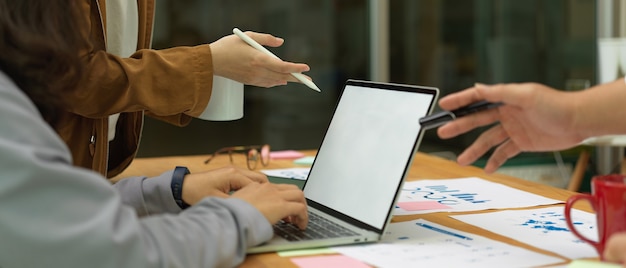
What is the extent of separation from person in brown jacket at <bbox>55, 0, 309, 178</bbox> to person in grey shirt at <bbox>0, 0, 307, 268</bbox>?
225 mm

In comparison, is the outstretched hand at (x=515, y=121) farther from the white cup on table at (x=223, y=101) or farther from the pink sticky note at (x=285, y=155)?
the pink sticky note at (x=285, y=155)

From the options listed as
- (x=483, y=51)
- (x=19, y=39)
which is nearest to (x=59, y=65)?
(x=19, y=39)

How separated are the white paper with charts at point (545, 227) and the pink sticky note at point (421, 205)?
0.08 m

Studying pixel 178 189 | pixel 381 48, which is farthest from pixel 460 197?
pixel 381 48

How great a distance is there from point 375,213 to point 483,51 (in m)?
3.16

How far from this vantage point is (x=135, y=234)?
72cm

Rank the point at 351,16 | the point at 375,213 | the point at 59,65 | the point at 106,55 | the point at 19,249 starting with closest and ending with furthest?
1. the point at 19,249
2. the point at 59,65
3. the point at 375,213
4. the point at 106,55
5. the point at 351,16

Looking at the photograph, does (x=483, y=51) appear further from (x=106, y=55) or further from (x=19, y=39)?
(x=19, y=39)

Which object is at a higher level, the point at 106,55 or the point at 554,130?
the point at 106,55

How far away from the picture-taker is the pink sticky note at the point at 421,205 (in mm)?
1162

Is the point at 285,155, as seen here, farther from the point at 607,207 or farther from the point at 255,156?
the point at 607,207

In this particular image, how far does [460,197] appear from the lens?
1.26 meters

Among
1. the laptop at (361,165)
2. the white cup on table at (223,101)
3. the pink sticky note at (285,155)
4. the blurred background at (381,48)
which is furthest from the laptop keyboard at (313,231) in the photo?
the blurred background at (381,48)

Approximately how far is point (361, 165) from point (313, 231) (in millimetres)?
129
